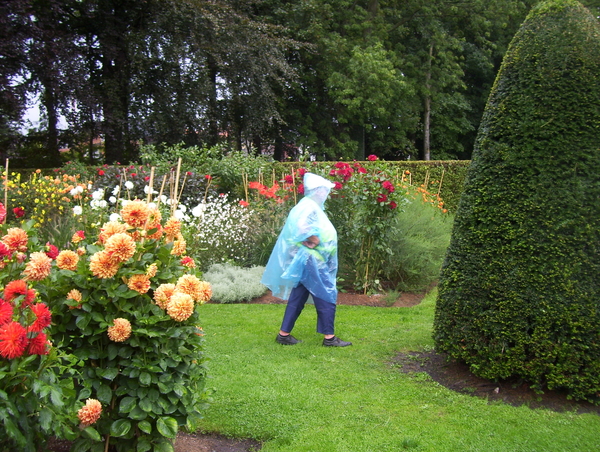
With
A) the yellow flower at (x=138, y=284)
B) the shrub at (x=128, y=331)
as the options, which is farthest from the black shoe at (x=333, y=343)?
the yellow flower at (x=138, y=284)

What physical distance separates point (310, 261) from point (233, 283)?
2505mm

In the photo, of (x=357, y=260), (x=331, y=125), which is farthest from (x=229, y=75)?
(x=357, y=260)

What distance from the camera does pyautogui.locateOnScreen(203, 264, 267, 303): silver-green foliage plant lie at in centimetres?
718

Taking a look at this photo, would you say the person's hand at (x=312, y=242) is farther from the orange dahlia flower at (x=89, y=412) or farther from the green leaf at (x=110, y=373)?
the orange dahlia flower at (x=89, y=412)

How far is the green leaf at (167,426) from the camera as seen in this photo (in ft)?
8.29

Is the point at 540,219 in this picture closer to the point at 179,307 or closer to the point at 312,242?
the point at 312,242

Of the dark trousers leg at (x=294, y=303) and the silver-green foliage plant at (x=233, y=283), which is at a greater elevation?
the dark trousers leg at (x=294, y=303)

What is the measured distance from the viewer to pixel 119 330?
2457 millimetres

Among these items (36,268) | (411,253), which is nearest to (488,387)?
(36,268)

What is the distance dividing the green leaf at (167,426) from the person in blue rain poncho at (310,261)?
2.60 meters

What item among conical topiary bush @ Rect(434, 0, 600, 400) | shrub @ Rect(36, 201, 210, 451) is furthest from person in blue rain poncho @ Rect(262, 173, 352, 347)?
shrub @ Rect(36, 201, 210, 451)

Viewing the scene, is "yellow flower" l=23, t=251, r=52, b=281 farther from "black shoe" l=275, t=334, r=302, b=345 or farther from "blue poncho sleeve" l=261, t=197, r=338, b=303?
"black shoe" l=275, t=334, r=302, b=345

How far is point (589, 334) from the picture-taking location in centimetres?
371

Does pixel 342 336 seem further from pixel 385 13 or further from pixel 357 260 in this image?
pixel 385 13
